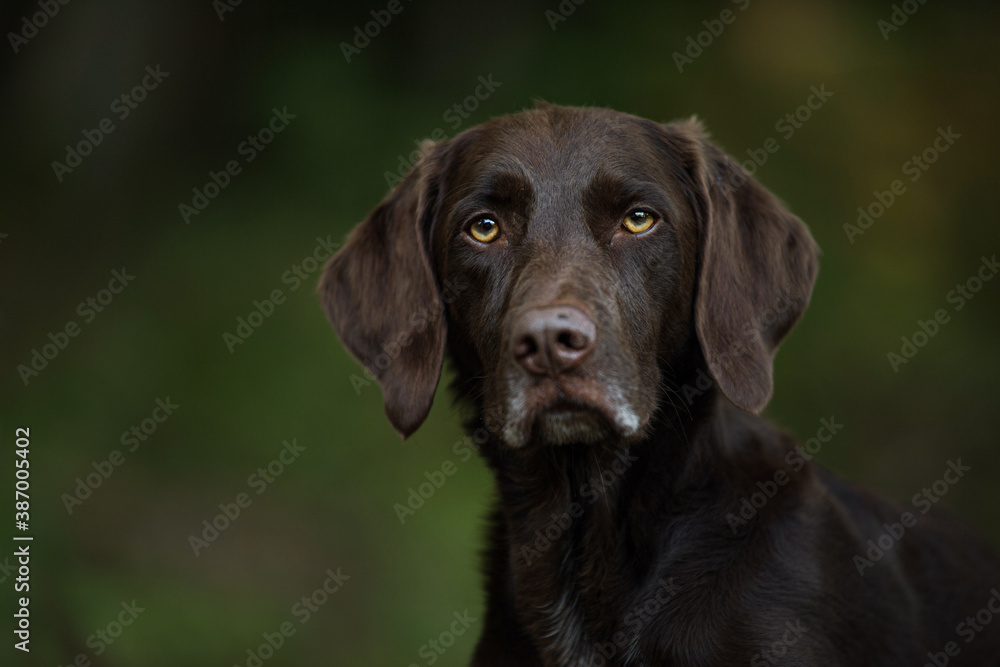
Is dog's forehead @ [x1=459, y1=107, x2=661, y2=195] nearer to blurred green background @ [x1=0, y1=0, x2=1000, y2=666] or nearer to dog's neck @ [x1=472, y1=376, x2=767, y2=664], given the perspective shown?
dog's neck @ [x1=472, y1=376, x2=767, y2=664]

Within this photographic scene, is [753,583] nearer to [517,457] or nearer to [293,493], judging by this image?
[517,457]

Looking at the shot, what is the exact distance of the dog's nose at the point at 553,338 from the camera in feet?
8.80

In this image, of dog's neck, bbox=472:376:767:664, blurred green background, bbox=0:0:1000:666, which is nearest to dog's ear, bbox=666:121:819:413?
dog's neck, bbox=472:376:767:664

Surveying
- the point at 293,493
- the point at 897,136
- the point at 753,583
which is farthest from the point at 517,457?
the point at 897,136

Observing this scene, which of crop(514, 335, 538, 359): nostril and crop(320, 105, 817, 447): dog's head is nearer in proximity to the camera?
crop(514, 335, 538, 359): nostril

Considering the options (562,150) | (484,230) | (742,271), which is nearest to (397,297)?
(484,230)

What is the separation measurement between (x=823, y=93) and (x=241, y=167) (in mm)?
3681

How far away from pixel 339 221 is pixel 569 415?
401cm

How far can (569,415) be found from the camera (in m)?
2.85

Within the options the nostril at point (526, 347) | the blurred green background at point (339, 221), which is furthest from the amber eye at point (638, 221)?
the blurred green background at point (339, 221)

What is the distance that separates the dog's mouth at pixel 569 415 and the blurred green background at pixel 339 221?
10.9 feet

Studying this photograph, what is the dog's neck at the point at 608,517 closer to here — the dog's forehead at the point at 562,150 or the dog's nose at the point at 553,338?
the dog's nose at the point at 553,338

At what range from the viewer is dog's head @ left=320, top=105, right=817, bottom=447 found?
2859mm

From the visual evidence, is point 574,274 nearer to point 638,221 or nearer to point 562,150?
point 638,221
